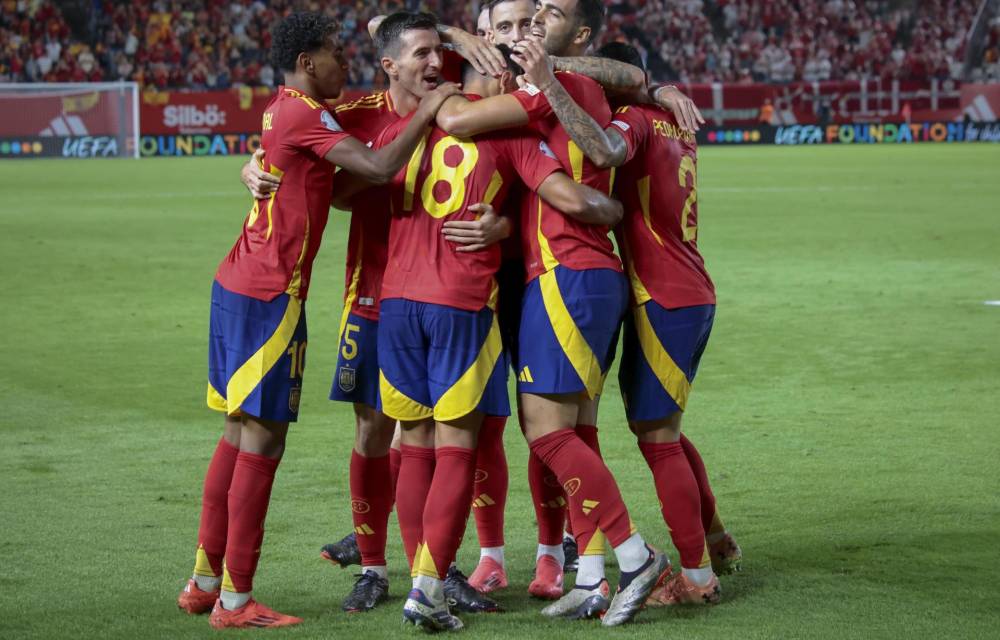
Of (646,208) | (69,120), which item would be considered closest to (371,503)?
(646,208)

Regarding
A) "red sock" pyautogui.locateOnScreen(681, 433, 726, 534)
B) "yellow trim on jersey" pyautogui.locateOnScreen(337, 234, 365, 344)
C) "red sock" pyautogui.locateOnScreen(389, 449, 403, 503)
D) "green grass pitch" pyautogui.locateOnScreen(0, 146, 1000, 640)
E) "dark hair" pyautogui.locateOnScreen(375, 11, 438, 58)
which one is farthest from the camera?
"red sock" pyautogui.locateOnScreen(389, 449, 403, 503)

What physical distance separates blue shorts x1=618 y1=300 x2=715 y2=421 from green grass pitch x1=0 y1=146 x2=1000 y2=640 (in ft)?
2.28

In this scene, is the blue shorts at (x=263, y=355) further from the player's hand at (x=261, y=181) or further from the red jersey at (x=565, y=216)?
the red jersey at (x=565, y=216)

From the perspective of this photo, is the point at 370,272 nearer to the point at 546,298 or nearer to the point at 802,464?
the point at 546,298

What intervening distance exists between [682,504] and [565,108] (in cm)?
138

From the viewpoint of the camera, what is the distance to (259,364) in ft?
15.0

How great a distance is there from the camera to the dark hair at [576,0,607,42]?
16.3ft

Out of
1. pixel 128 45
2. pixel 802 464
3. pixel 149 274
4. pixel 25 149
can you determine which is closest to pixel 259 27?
pixel 128 45

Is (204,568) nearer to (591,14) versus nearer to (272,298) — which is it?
(272,298)

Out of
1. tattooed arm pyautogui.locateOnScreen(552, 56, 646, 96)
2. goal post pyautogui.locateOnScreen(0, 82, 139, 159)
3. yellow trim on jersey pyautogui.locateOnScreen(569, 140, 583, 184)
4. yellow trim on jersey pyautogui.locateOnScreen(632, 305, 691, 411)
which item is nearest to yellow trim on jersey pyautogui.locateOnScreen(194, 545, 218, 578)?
yellow trim on jersey pyautogui.locateOnScreen(632, 305, 691, 411)

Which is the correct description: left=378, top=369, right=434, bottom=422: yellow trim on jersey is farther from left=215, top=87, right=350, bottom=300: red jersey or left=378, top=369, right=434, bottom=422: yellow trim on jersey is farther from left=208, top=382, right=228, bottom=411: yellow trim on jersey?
left=208, top=382, right=228, bottom=411: yellow trim on jersey

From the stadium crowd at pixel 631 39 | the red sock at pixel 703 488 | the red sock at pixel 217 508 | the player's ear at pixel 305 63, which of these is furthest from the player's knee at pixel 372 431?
the stadium crowd at pixel 631 39

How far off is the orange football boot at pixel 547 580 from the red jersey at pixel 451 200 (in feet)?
3.29

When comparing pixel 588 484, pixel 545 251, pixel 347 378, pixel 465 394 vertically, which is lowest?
pixel 588 484
